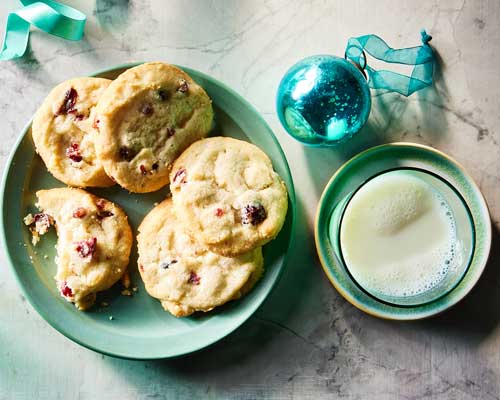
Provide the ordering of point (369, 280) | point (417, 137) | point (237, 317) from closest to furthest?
1. point (369, 280)
2. point (237, 317)
3. point (417, 137)

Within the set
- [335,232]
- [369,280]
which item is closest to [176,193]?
[335,232]

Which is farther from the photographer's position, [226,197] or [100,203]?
[100,203]

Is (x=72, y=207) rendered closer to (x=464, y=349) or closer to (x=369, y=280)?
(x=369, y=280)

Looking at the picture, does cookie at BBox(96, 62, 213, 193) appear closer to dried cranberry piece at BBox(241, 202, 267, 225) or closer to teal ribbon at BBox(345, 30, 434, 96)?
dried cranberry piece at BBox(241, 202, 267, 225)

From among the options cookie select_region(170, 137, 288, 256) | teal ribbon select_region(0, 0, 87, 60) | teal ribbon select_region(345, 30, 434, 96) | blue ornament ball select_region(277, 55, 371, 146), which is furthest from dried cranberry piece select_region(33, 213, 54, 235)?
teal ribbon select_region(345, 30, 434, 96)

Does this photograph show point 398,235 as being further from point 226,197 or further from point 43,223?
point 43,223

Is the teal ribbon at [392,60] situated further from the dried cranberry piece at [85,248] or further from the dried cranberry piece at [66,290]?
the dried cranberry piece at [66,290]

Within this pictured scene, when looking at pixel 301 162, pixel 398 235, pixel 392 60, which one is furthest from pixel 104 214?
pixel 392 60
